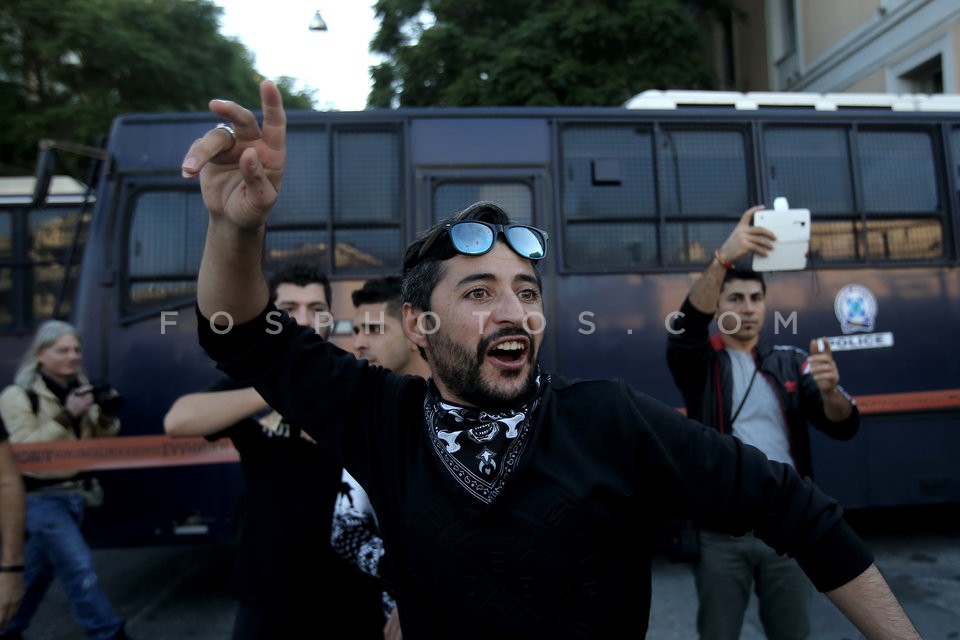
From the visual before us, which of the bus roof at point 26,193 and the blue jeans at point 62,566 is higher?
the bus roof at point 26,193

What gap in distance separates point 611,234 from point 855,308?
76.3 inches

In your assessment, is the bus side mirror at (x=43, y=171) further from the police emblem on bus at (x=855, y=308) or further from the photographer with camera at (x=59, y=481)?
the police emblem on bus at (x=855, y=308)

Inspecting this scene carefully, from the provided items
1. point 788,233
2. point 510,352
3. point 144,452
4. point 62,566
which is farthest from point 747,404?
point 144,452

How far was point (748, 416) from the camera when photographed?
3084mm

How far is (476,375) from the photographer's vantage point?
62.3 inches

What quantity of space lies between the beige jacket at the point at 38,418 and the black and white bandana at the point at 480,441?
3.50m

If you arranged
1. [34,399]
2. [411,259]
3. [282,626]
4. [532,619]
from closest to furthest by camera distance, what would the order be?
[532,619]
[411,259]
[282,626]
[34,399]

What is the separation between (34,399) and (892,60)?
13.1 m

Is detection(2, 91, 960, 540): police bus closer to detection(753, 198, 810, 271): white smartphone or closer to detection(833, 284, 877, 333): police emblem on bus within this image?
detection(833, 284, 877, 333): police emblem on bus

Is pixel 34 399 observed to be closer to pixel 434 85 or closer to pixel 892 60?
pixel 434 85

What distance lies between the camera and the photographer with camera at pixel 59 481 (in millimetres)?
3971

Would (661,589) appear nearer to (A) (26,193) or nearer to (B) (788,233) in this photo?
(B) (788,233)

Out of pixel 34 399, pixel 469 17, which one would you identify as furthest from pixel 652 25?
pixel 34 399

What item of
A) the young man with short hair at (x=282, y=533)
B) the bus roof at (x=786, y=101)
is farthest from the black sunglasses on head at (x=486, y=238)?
the bus roof at (x=786, y=101)
